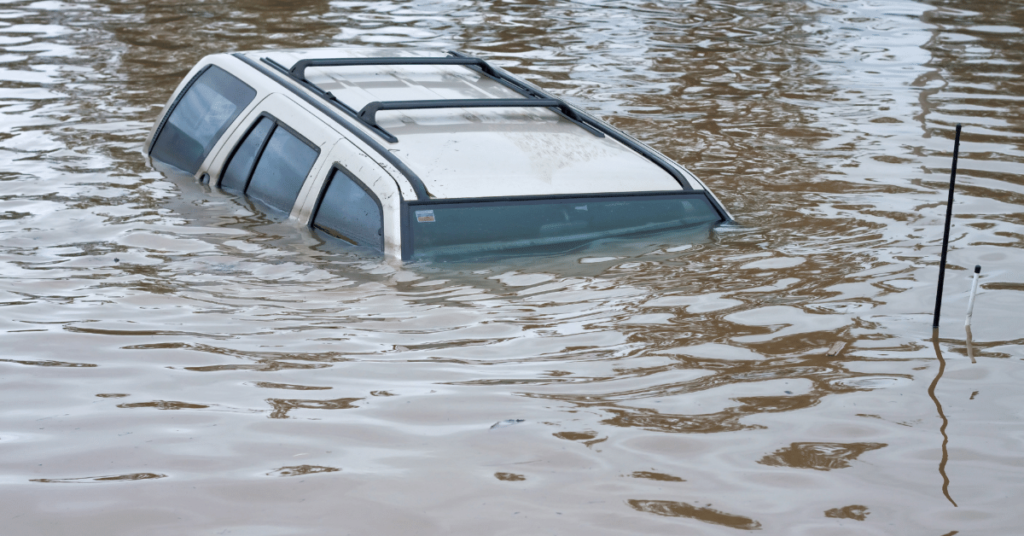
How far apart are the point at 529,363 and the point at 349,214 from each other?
170 centimetres

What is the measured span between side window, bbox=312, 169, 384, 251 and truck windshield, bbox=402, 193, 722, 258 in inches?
9.2

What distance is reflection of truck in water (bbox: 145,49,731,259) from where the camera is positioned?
5.65 metres

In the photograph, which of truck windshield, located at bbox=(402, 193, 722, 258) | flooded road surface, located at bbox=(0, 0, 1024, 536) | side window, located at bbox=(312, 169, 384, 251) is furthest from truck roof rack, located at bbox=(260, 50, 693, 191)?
flooded road surface, located at bbox=(0, 0, 1024, 536)

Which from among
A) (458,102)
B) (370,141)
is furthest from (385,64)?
(370,141)

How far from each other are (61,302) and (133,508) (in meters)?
2.28

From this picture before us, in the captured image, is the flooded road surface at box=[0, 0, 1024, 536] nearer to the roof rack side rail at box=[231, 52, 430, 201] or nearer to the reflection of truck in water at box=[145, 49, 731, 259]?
the reflection of truck in water at box=[145, 49, 731, 259]

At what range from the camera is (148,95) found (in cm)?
1110

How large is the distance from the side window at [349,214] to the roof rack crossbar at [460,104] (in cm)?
39

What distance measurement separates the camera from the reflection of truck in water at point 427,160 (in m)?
5.65

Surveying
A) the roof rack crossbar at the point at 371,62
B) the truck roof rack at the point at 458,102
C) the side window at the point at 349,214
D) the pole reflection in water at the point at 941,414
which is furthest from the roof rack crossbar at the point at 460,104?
the pole reflection in water at the point at 941,414

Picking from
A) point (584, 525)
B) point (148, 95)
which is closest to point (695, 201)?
point (584, 525)

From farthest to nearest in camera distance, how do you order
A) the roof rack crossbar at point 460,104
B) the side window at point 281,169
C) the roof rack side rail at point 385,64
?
the roof rack side rail at point 385,64, the side window at point 281,169, the roof rack crossbar at point 460,104

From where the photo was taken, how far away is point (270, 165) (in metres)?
6.50

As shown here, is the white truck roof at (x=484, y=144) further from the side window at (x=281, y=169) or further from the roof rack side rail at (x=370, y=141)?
the side window at (x=281, y=169)
